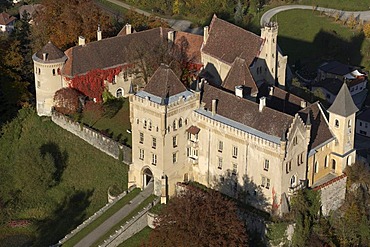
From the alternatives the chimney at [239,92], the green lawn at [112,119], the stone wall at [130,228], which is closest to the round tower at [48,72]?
the green lawn at [112,119]

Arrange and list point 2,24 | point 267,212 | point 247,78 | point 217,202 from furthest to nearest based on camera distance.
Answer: point 2,24 < point 247,78 < point 267,212 < point 217,202

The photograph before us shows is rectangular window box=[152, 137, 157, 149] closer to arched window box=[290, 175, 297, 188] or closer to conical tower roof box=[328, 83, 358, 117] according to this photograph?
arched window box=[290, 175, 297, 188]

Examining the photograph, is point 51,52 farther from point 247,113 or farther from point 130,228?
point 247,113

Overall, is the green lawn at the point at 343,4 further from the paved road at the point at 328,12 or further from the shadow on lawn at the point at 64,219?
the shadow on lawn at the point at 64,219

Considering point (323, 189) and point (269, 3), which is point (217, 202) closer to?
point (323, 189)

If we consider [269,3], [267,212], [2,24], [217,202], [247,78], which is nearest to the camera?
[217,202]

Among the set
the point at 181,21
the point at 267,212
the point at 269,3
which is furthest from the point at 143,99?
the point at 269,3

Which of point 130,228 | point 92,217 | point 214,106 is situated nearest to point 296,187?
point 214,106
